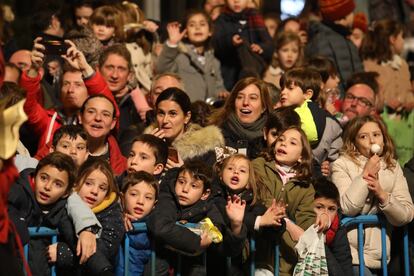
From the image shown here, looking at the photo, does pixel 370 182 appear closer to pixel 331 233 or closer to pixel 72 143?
pixel 331 233

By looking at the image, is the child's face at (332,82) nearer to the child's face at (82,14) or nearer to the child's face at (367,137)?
the child's face at (367,137)

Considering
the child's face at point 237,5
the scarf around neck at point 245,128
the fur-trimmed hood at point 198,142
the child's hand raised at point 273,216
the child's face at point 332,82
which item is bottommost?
the child's hand raised at point 273,216

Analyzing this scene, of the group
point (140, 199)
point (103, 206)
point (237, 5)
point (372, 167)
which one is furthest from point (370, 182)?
point (237, 5)

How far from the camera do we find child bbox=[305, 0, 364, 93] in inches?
538

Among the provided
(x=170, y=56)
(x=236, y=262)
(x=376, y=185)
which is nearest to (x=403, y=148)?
(x=170, y=56)

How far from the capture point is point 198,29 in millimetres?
12703

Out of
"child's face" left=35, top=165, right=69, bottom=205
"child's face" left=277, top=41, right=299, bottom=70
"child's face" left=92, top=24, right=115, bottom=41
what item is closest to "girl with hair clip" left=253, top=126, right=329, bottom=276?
"child's face" left=35, top=165, right=69, bottom=205

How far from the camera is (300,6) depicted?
17438 millimetres

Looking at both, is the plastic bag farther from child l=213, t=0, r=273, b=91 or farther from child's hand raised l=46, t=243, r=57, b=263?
child l=213, t=0, r=273, b=91

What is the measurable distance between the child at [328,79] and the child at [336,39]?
0.96 meters

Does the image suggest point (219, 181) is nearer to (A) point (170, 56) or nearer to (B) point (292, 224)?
(B) point (292, 224)

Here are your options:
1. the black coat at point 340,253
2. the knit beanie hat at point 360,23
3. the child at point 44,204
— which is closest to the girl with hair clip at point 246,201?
the black coat at point 340,253

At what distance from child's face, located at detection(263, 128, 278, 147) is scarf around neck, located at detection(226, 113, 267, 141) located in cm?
28

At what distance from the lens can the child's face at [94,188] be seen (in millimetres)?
8875
